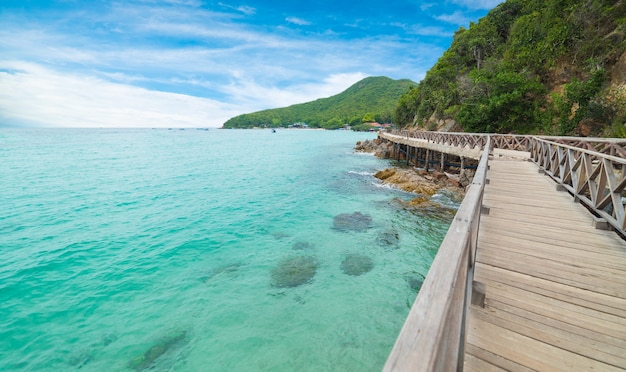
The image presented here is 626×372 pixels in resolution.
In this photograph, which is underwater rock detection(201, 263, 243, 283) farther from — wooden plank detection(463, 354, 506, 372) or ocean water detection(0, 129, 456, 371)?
wooden plank detection(463, 354, 506, 372)

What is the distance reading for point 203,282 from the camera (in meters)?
7.33

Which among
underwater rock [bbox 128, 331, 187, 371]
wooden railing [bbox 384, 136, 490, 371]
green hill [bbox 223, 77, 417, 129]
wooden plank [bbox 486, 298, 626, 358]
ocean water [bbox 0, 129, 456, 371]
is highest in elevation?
green hill [bbox 223, 77, 417, 129]

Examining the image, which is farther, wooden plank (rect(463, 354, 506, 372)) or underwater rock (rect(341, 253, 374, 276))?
underwater rock (rect(341, 253, 374, 276))

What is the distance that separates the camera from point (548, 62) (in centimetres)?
2095

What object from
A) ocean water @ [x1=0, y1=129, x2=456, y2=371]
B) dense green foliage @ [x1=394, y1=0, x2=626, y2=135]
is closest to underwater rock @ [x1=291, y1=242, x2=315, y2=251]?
ocean water @ [x1=0, y1=129, x2=456, y2=371]

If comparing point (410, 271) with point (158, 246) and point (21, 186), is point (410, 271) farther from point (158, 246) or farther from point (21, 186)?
point (21, 186)

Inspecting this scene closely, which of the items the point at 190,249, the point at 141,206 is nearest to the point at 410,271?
the point at 190,249

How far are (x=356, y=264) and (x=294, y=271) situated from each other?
6.40 feet

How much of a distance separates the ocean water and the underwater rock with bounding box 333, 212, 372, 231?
315mm

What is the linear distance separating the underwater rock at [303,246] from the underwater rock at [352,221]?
1.81 meters

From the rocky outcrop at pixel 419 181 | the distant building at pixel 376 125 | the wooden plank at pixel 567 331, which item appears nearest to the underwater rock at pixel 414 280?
the wooden plank at pixel 567 331

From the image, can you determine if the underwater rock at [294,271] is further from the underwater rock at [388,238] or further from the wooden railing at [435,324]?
the wooden railing at [435,324]

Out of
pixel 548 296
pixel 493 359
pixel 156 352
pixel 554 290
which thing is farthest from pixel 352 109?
pixel 493 359

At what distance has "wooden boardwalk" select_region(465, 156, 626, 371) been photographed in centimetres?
205
